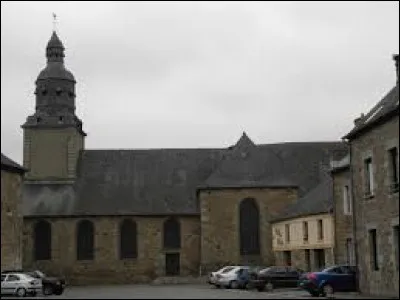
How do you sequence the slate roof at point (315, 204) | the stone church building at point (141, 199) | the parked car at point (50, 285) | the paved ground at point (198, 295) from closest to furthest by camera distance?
the paved ground at point (198, 295), the parked car at point (50, 285), the slate roof at point (315, 204), the stone church building at point (141, 199)

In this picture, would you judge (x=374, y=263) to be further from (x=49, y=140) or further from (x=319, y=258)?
(x=49, y=140)

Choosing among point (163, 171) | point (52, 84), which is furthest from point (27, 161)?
point (163, 171)

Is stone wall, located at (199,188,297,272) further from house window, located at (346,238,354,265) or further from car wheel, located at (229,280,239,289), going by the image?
house window, located at (346,238,354,265)

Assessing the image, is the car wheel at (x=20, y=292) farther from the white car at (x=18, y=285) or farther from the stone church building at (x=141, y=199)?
the stone church building at (x=141, y=199)

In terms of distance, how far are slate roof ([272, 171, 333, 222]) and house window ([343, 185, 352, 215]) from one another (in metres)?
3.13

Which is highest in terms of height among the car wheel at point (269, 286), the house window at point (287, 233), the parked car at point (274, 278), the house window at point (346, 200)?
the house window at point (346, 200)

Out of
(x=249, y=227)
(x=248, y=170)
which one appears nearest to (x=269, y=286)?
(x=249, y=227)

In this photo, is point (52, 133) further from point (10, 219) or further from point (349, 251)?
point (349, 251)

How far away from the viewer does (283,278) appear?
3550cm

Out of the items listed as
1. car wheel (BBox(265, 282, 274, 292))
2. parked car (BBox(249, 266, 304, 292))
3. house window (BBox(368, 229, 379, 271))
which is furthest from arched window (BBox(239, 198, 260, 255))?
house window (BBox(368, 229, 379, 271))

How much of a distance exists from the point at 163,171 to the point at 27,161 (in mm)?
10056

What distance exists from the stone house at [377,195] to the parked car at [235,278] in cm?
909

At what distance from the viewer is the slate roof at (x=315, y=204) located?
40.1 meters

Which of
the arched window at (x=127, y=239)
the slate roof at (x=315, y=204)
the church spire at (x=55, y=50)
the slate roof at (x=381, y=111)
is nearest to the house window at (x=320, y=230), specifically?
the slate roof at (x=315, y=204)
